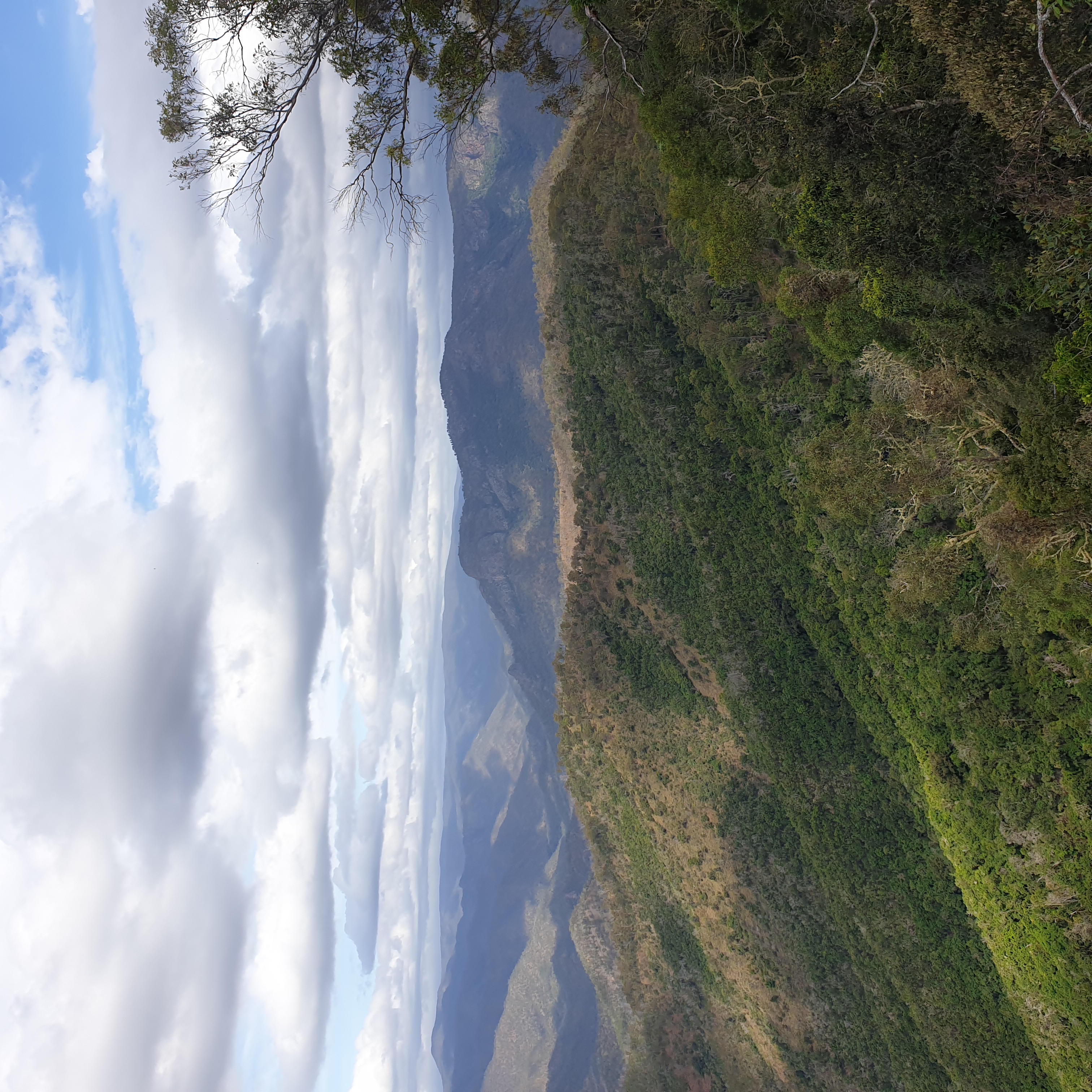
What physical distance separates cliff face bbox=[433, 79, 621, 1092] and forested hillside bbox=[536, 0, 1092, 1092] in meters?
28.2

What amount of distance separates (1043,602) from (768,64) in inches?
511

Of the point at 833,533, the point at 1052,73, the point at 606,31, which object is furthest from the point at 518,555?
the point at 1052,73

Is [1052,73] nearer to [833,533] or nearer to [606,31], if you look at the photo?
[606,31]

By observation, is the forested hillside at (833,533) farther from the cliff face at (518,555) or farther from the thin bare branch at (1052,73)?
the cliff face at (518,555)

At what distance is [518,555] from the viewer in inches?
3959

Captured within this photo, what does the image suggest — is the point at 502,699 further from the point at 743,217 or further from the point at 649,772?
the point at 743,217

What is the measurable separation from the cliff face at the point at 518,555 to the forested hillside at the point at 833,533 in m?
28.2

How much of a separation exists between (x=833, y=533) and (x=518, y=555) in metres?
76.7

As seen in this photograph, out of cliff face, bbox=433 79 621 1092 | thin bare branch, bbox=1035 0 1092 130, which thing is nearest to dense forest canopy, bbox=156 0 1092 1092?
thin bare branch, bbox=1035 0 1092 130

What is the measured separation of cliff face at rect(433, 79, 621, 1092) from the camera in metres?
87.2

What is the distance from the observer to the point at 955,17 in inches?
406

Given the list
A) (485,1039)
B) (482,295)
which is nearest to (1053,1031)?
(482,295)

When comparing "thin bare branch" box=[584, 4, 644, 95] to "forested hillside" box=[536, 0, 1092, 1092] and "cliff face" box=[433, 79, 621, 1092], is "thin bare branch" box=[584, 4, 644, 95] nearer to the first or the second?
"forested hillside" box=[536, 0, 1092, 1092]

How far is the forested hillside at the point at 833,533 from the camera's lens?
42.1ft
